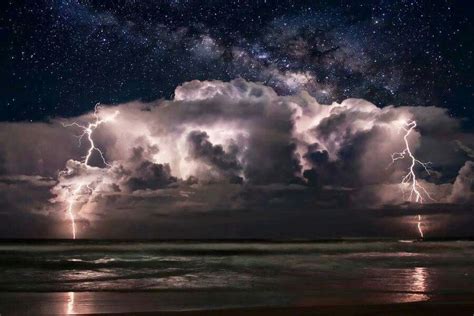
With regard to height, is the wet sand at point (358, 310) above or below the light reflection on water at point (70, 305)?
below

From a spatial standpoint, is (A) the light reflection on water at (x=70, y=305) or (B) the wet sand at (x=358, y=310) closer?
(B) the wet sand at (x=358, y=310)

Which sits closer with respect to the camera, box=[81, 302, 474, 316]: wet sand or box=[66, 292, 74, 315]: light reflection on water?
box=[81, 302, 474, 316]: wet sand

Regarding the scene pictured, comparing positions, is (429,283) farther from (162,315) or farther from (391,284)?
(162,315)

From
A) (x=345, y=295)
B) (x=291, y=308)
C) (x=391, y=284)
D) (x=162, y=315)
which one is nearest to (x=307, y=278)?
(x=391, y=284)

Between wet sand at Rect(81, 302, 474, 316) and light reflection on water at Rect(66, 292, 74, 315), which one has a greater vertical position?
light reflection on water at Rect(66, 292, 74, 315)

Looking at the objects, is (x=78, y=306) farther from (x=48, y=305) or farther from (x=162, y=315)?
(x=162, y=315)

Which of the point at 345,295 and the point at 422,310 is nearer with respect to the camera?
the point at 422,310

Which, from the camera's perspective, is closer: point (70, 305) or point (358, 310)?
point (358, 310)

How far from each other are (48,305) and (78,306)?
2.67ft

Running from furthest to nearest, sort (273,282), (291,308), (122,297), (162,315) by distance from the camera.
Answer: (273,282)
(122,297)
(291,308)
(162,315)

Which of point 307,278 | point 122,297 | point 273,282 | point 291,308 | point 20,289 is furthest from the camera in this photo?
point 307,278

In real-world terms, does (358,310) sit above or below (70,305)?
below

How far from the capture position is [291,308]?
1067 cm

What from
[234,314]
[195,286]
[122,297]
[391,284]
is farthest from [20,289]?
[391,284]
